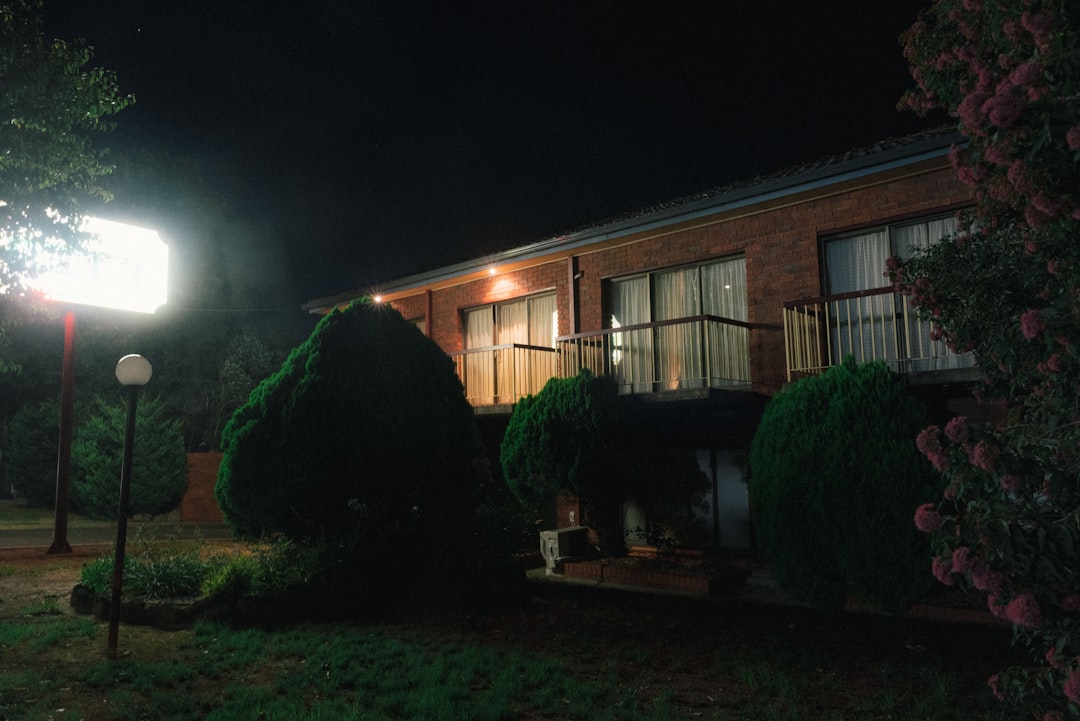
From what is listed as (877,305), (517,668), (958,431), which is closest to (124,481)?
(517,668)

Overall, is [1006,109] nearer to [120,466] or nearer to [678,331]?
[678,331]

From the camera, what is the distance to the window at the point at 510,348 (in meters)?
14.8

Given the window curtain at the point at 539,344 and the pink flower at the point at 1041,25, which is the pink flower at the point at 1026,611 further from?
the window curtain at the point at 539,344

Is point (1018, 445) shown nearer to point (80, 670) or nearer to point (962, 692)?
point (962, 692)

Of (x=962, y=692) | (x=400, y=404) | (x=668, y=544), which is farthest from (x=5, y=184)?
(x=962, y=692)

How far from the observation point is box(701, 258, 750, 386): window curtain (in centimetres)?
1220

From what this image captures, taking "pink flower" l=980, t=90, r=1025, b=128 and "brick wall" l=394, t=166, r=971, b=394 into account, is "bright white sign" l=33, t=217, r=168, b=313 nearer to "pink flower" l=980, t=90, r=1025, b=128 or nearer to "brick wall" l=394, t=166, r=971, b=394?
"brick wall" l=394, t=166, r=971, b=394

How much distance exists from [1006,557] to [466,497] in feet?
25.6

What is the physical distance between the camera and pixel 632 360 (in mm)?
13969

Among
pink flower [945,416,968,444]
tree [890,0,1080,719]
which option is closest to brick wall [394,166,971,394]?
tree [890,0,1080,719]

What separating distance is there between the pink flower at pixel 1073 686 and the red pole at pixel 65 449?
52.1ft

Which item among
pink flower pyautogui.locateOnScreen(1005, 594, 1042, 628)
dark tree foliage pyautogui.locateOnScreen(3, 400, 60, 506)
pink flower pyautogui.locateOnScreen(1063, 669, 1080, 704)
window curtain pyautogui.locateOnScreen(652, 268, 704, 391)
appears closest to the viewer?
pink flower pyautogui.locateOnScreen(1063, 669, 1080, 704)

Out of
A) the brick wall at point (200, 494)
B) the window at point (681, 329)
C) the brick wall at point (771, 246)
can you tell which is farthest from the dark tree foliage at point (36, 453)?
the window at point (681, 329)

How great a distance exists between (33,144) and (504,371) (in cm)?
829
